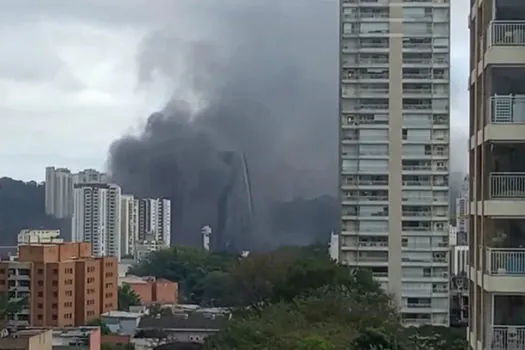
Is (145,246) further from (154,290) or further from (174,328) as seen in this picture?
(174,328)

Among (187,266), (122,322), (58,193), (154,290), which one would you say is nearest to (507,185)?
(122,322)

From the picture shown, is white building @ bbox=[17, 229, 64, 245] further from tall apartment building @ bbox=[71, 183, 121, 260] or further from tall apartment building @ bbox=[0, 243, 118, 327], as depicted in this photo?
tall apartment building @ bbox=[0, 243, 118, 327]

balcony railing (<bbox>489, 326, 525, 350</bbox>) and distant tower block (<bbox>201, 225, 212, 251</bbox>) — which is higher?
balcony railing (<bbox>489, 326, 525, 350</bbox>)

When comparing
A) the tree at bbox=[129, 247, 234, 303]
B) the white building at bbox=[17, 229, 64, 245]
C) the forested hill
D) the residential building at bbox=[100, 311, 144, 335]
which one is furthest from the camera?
the forested hill

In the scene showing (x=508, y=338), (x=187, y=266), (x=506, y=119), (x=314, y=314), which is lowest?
(x=187, y=266)

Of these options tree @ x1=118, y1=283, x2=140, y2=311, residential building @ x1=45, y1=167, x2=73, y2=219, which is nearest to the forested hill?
residential building @ x1=45, y1=167, x2=73, y2=219

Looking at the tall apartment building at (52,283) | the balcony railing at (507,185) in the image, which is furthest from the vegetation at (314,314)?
the tall apartment building at (52,283)

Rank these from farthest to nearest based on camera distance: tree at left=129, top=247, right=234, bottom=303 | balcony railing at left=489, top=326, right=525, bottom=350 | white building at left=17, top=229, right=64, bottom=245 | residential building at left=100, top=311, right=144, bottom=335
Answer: white building at left=17, top=229, right=64, bottom=245 < tree at left=129, top=247, right=234, bottom=303 < residential building at left=100, top=311, right=144, bottom=335 < balcony railing at left=489, top=326, right=525, bottom=350
